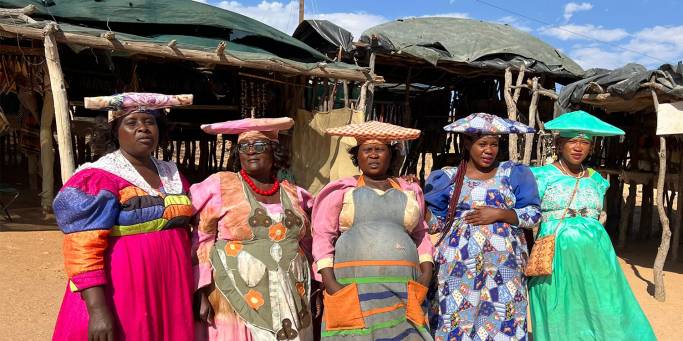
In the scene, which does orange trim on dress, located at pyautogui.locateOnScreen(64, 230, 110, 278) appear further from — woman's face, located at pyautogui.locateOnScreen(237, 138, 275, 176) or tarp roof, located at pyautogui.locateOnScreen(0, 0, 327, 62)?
tarp roof, located at pyautogui.locateOnScreen(0, 0, 327, 62)

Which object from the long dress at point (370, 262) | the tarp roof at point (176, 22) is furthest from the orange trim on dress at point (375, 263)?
the tarp roof at point (176, 22)

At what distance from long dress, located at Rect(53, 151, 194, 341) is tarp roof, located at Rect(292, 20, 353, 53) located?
698 centimetres

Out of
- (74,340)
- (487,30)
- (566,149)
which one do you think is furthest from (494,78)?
(74,340)

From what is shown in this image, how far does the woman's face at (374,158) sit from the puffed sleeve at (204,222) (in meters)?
0.73

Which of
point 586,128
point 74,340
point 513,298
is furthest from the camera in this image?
point 586,128

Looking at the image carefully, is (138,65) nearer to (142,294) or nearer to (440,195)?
(440,195)

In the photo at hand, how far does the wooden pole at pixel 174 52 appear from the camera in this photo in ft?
18.2

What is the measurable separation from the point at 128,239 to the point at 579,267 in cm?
266

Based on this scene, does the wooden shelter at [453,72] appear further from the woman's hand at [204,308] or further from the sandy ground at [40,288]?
the woman's hand at [204,308]

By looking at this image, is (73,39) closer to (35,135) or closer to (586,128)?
(35,135)

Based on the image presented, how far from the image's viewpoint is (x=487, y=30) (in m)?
10.2

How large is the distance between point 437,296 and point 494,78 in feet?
27.8

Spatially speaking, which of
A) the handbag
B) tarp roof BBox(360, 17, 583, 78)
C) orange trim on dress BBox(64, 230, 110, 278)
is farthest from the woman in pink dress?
tarp roof BBox(360, 17, 583, 78)

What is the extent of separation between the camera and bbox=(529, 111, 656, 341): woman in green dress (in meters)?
3.33
